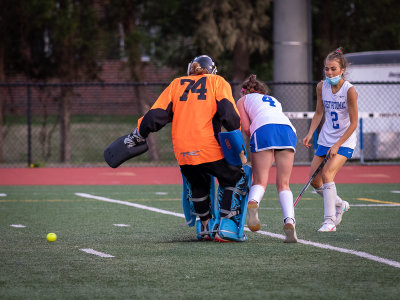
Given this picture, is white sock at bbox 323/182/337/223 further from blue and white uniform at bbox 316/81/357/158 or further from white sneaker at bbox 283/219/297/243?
white sneaker at bbox 283/219/297/243

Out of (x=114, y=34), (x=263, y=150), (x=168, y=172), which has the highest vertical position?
(x=114, y=34)

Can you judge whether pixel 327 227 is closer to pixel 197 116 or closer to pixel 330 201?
pixel 330 201

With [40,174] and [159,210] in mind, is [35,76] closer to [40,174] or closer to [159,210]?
[40,174]

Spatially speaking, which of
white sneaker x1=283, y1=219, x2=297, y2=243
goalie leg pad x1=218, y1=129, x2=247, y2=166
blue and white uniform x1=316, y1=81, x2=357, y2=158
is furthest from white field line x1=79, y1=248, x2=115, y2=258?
blue and white uniform x1=316, y1=81, x2=357, y2=158

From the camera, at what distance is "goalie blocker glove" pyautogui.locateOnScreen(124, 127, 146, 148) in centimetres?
829

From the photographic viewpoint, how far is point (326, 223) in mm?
8812

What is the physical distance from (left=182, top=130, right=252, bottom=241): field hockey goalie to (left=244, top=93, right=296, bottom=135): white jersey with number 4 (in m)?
0.39

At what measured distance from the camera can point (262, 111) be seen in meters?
8.21

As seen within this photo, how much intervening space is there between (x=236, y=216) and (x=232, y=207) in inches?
3.9

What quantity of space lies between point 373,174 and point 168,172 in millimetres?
4632

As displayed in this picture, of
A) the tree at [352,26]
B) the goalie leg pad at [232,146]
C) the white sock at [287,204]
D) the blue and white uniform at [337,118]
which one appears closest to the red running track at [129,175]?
the tree at [352,26]

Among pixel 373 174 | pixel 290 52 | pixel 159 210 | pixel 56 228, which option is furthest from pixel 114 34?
pixel 56 228

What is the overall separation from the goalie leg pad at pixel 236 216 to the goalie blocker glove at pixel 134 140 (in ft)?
3.13

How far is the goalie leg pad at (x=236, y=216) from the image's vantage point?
805cm
